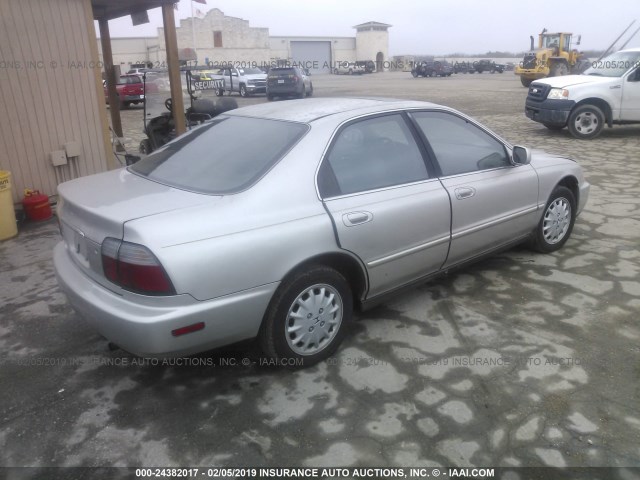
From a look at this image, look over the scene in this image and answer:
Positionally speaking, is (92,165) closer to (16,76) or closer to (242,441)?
(16,76)

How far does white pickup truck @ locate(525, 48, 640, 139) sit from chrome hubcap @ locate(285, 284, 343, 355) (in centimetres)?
965

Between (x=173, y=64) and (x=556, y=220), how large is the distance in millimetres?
6144

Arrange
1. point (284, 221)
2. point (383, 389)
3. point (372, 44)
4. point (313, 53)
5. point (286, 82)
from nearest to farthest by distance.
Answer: point (284, 221), point (383, 389), point (286, 82), point (313, 53), point (372, 44)

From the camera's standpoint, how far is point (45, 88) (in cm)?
637

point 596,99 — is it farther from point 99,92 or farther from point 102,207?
point 102,207

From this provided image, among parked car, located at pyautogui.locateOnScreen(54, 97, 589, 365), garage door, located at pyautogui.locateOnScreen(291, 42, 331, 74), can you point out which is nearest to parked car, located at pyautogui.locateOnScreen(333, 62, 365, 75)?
garage door, located at pyautogui.locateOnScreen(291, 42, 331, 74)

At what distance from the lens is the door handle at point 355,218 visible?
9.73 ft

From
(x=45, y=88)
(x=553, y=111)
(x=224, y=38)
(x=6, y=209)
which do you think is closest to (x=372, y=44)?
(x=224, y=38)

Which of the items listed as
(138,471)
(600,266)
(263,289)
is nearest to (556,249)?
(600,266)

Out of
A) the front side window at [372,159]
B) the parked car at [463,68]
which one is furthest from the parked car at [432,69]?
the front side window at [372,159]

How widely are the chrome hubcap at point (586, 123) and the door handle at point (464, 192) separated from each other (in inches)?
336

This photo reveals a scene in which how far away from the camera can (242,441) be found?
8.23 ft

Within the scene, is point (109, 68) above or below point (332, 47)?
below

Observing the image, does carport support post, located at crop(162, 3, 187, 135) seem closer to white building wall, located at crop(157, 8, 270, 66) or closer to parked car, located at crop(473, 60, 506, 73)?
parked car, located at crop(473, 60, 506, 73)
